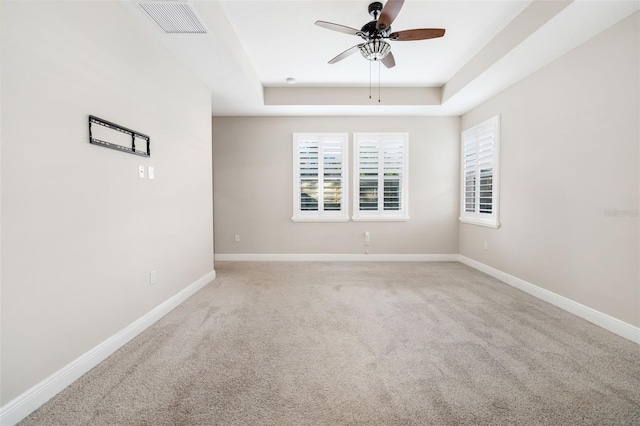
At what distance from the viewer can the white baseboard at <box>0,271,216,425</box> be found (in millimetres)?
1452

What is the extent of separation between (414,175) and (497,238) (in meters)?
1.75

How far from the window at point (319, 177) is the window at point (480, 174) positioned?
2.12 meters

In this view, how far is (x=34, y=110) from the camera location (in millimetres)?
1564

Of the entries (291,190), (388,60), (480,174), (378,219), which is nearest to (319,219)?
(291,190)

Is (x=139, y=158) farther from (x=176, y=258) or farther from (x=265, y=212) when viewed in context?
(x=265, y=212)

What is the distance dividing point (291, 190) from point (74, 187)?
141 inches

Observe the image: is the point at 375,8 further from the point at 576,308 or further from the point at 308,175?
the point at 576,308

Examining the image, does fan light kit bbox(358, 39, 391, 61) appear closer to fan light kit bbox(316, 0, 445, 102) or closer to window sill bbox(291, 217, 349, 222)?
fan light kit bbox(316, 0, 445, 102)

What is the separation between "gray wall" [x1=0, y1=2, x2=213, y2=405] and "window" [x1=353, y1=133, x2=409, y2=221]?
10.6 feet

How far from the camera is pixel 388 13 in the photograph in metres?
2.32

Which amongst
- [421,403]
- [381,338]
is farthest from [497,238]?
[421,403]

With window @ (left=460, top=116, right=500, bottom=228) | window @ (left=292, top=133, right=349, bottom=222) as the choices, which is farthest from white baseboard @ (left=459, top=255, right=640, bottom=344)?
window @ (left=292, top=133, right=349, bottom=222)

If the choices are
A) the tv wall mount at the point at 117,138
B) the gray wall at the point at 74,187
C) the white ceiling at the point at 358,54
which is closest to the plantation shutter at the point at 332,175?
the white ceiling at the point at 358,54

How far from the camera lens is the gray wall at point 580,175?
2.37 metres
